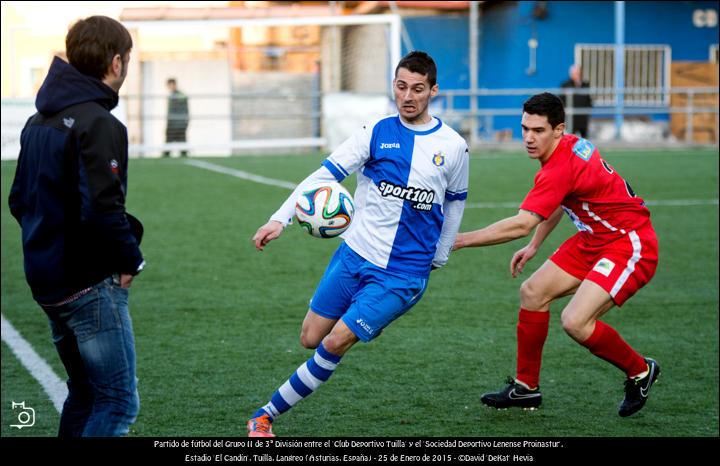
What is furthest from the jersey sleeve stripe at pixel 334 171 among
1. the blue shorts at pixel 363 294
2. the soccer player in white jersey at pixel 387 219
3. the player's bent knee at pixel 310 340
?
the player's bent knee at pixel 310 340

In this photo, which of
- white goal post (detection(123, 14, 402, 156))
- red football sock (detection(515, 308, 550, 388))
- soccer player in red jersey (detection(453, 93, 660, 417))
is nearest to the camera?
soccer player in red jersey (detection(453, 93, 660, 417))

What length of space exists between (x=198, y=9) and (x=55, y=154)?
74.4ft

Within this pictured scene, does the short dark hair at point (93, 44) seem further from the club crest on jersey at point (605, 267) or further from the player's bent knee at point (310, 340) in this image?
the club crest on jersey at point (605, 267)

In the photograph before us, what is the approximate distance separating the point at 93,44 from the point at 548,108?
2.93m

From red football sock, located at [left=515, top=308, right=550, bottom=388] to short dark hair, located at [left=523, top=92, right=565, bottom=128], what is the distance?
1.30 meters

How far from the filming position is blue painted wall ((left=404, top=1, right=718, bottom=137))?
31.2 m

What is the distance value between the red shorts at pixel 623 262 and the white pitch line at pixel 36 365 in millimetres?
3418

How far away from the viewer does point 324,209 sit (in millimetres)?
5480

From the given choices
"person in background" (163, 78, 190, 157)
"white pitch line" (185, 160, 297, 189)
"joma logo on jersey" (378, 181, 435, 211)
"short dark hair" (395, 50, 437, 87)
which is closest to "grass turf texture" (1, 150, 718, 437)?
"joma logo on jersey" (378, 181, 435, 211)

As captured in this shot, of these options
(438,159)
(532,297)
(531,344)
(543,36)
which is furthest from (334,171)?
(543,36)

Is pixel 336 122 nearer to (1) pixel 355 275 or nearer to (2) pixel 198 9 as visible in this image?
(2) pixel 198 9

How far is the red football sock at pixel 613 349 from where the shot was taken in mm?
6191

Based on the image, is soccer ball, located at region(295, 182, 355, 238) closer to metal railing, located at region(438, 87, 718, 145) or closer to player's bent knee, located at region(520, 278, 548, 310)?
player's bent knee, located at region(520, 278, 548, 310)

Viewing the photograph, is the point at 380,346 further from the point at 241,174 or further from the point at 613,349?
the point at 241,174
